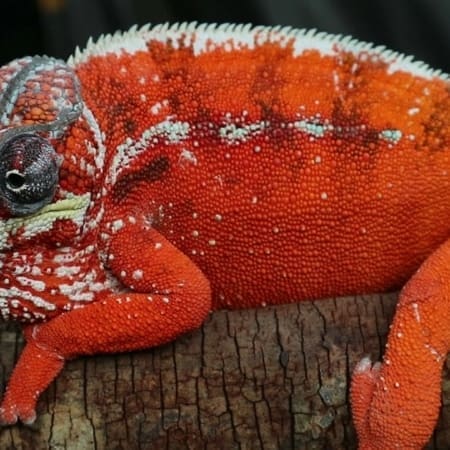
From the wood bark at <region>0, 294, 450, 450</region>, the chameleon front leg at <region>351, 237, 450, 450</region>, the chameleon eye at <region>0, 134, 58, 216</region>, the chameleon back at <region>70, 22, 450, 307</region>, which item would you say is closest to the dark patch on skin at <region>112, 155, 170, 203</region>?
the chameleon back at <region>70, 22, 450, 307</region>

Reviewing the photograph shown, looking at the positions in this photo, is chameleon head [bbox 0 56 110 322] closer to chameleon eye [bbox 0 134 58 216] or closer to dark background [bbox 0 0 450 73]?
chameleon eye [bbox 0 134 58 216]

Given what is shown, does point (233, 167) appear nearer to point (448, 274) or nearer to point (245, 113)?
point (245, 113)

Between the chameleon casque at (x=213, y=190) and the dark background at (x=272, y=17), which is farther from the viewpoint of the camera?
the dark background at (x=272, y=17)

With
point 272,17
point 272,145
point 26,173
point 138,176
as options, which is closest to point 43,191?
point 26,173

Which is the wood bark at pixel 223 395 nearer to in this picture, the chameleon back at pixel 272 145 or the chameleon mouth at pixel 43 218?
the chameleon back at pixel 272 145

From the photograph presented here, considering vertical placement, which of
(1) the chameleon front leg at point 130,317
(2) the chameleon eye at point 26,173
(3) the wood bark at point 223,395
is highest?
(2) the chameleon eye at point 26,173

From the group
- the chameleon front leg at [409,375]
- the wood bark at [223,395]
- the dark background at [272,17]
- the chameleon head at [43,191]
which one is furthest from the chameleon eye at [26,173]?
the dark background at [272,17]

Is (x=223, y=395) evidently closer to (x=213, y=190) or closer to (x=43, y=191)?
(x=213, y=190)
